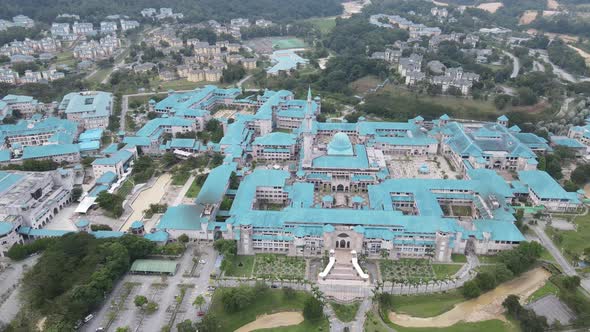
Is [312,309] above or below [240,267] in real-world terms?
above

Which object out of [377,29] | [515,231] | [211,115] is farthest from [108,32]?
[515,231]

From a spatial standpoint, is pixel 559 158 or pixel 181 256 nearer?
pixel 181 256

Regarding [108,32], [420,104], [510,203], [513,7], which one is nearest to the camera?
[510,203]

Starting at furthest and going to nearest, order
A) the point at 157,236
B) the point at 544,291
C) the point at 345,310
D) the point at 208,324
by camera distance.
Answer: the point at 157,236
the point at 544,291
the point at 345,310
the point at 208,324

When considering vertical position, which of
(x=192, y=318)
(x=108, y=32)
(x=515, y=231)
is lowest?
(x=192, y=318)

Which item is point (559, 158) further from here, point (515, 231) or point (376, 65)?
point (376, 65)

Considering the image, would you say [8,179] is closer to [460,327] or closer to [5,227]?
[5,227]

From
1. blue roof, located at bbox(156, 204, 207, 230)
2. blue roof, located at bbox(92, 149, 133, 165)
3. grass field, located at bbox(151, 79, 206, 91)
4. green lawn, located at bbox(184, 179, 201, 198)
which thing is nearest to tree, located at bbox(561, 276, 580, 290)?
blue roof, located at bbox(156, 204, 207, 230)

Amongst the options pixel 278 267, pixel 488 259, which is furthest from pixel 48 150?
pixel 488 259
